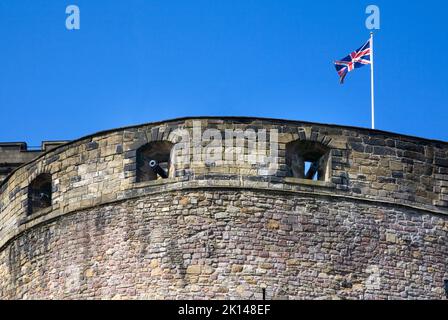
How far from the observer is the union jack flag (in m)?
33.3

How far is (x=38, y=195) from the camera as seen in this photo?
31.8m

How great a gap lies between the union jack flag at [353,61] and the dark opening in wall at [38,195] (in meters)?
5.06

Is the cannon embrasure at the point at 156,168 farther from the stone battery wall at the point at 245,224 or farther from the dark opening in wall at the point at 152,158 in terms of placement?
the stone battery wall at the point at 245,224

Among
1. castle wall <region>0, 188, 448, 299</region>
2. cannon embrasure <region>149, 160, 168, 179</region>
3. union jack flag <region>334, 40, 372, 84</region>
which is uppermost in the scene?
union jack flag <region>334, 40, 372, 84</region>

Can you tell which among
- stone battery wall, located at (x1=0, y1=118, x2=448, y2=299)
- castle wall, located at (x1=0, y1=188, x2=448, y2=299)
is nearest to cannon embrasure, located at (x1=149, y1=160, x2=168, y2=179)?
stone battery wall, located at (x1=0, y1=118, x2=448, y2=299)

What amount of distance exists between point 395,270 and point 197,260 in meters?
2.89

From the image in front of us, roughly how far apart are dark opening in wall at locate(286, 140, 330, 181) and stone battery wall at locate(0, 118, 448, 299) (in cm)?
13

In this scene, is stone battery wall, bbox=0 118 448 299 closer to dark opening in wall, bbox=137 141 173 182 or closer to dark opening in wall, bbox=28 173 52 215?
dark opening in wall, bbox=137 141 173 182

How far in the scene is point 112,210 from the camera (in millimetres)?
30547
